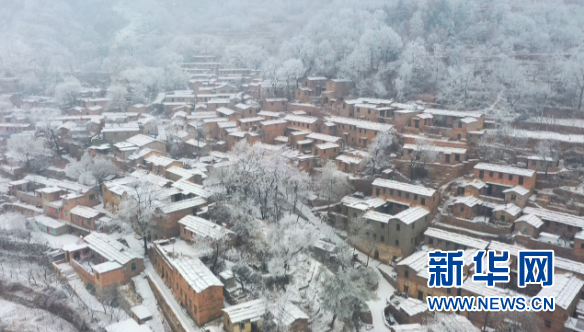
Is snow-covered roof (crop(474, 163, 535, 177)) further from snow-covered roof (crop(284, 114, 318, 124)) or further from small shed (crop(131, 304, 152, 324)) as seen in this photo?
small shed (crop(131, 304, 152, 324))

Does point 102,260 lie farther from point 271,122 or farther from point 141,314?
point 271,122

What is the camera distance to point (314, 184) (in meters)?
37.7

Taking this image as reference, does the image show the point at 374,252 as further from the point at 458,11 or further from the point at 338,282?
the point at 458,11

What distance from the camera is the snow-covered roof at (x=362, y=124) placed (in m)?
40.2

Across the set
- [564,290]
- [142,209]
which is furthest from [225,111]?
[564,290]

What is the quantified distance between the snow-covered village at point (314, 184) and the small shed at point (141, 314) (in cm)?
46

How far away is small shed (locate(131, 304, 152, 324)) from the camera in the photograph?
25.5 metres

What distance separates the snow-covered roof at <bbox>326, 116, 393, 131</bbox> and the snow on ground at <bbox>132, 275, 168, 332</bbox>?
22.3m

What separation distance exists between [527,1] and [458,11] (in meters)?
12.0

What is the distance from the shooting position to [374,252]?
3225cm

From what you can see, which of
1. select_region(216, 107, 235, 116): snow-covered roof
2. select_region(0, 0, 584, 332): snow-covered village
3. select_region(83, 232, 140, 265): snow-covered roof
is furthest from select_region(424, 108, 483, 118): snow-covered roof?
select_region(83, 232, 140, 265): snow-covered roof

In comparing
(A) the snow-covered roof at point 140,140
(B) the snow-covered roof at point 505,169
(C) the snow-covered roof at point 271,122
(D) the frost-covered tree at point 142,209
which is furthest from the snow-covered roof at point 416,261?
(A) the snow-covered roof at point 140,140

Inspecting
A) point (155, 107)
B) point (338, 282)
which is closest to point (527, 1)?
point (155, 107)

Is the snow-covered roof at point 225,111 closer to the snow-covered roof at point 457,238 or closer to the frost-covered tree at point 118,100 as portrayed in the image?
the frost-covered tree at point 118,100
